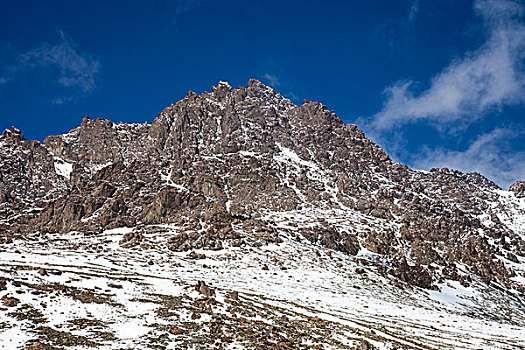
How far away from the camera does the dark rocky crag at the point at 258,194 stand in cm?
9238

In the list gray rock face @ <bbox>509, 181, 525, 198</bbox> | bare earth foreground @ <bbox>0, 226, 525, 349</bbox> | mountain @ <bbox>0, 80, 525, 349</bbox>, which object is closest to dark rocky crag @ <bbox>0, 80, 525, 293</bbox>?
mountain @ <bbox>0, 80, 525, 349</bbox>

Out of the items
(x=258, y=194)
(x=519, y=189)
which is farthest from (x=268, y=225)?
(x=519, y=189)

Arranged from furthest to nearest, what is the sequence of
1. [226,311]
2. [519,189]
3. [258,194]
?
[519,189] < [258,194] < [226,311]

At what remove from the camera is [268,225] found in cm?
9106

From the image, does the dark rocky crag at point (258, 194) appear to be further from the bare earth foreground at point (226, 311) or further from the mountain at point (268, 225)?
the bare earth foreground at point (226, 311)

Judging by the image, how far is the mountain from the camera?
35.5m

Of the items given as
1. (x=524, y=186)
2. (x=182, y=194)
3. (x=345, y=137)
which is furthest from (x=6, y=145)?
(x=524, y=186)

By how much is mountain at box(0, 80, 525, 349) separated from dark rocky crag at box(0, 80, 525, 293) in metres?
0.66

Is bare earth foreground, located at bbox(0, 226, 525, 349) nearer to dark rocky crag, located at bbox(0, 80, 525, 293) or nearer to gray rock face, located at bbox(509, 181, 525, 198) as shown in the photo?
dark rocky crag, located at bbox(0, 80, 525, 293)

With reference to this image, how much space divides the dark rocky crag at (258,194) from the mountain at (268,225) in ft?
2.17

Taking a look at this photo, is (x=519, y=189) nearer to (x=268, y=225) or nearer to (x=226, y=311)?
(x=268, y=225)

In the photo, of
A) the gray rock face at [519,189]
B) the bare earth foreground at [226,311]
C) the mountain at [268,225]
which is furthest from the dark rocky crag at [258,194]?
the bare earth foreground at [226,311]

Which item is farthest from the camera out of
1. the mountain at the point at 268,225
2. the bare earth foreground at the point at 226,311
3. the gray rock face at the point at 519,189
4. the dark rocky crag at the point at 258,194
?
the gray rock face at the point at 519,189

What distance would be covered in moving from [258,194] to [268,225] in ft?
140
